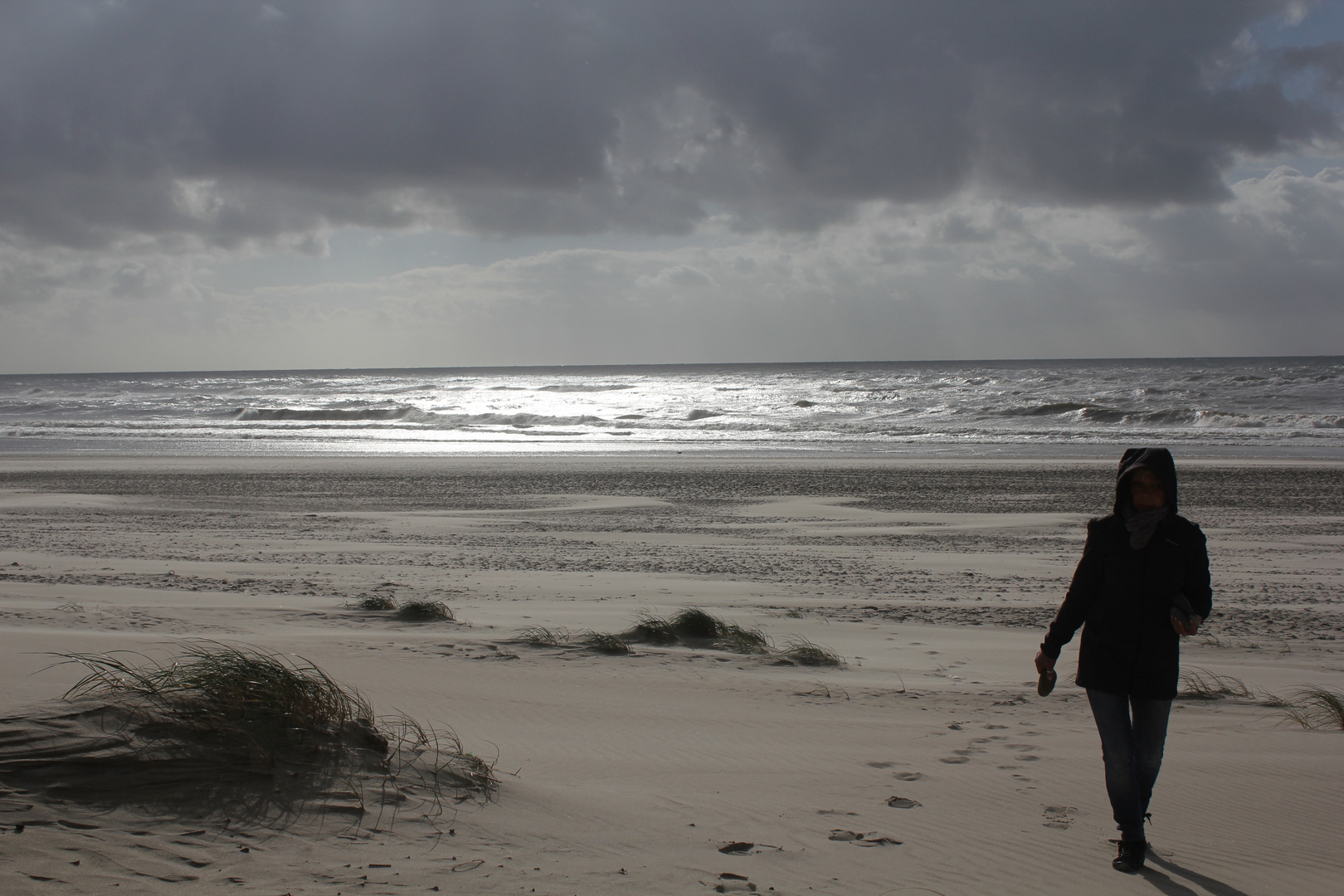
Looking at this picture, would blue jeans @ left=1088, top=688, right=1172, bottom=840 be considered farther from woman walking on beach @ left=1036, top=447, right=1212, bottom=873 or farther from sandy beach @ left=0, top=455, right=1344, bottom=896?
sandy beach @ left=0, top=455, right=1344, bottom=896

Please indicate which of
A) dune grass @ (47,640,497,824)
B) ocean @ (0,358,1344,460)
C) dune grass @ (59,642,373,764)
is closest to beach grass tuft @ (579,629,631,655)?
dune grass @ (47,640,497,824)

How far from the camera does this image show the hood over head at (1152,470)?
130 inches

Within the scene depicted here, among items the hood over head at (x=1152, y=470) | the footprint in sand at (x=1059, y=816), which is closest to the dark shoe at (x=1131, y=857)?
the footprint in sand at (x=1059, y=816)

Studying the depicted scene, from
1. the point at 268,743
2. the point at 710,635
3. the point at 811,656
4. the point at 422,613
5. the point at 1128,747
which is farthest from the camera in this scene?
the point at 422,613

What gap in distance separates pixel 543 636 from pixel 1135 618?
451 cm

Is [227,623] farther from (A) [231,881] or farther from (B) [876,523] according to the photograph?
(B) [876,523]

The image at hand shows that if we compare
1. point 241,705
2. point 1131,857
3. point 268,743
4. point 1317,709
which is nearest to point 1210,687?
point 1317,709

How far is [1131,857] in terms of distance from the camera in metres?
3.40

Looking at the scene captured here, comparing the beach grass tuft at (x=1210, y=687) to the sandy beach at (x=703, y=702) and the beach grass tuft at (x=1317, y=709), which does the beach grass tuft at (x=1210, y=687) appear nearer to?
the sandy beach at (x=703, y=702)

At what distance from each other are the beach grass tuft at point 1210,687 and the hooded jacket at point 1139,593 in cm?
270

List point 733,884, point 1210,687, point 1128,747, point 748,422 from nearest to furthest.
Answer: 1. point 733,884
2. point 1128,747
3. point 1210,687
4. point 748,422

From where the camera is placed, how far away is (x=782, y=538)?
1263 cm

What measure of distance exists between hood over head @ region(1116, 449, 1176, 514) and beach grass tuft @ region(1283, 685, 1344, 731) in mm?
2747

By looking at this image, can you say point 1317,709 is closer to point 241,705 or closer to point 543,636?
point 543,636
